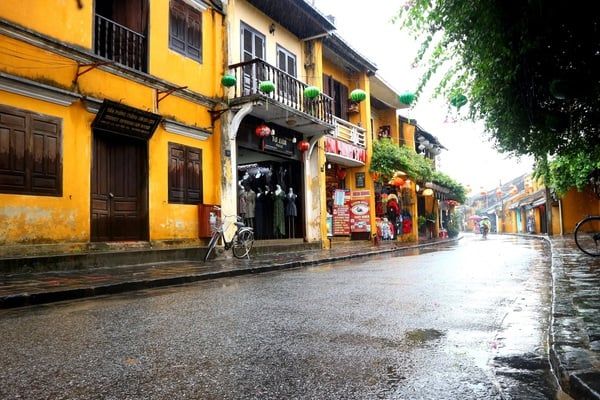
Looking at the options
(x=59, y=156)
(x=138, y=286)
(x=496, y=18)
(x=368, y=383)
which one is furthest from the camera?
(x=59, y=156)

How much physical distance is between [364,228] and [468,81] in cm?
1641

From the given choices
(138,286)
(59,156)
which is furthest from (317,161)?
(138,286)

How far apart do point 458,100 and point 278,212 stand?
1148 centimetres

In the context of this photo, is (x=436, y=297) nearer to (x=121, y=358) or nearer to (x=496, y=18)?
(x=496, y=18)

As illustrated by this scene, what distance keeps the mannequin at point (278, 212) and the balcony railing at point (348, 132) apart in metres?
4.63

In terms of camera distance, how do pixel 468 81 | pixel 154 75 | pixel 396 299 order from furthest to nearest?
pixel 154 75 → pixel 468 81 → pixel 396 299

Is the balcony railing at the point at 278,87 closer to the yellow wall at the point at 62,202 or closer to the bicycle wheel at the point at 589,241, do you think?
the yellow wall at the point at 62,202

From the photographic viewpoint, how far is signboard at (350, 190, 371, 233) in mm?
22641

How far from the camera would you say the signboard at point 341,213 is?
22.9 meters

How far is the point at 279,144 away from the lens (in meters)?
17.2

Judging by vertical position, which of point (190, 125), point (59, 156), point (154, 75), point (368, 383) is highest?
point (154, 75)

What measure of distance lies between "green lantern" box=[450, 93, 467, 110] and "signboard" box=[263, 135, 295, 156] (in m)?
9.88

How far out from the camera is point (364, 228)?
22656mm

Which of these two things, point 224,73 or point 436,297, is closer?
point 436,297
